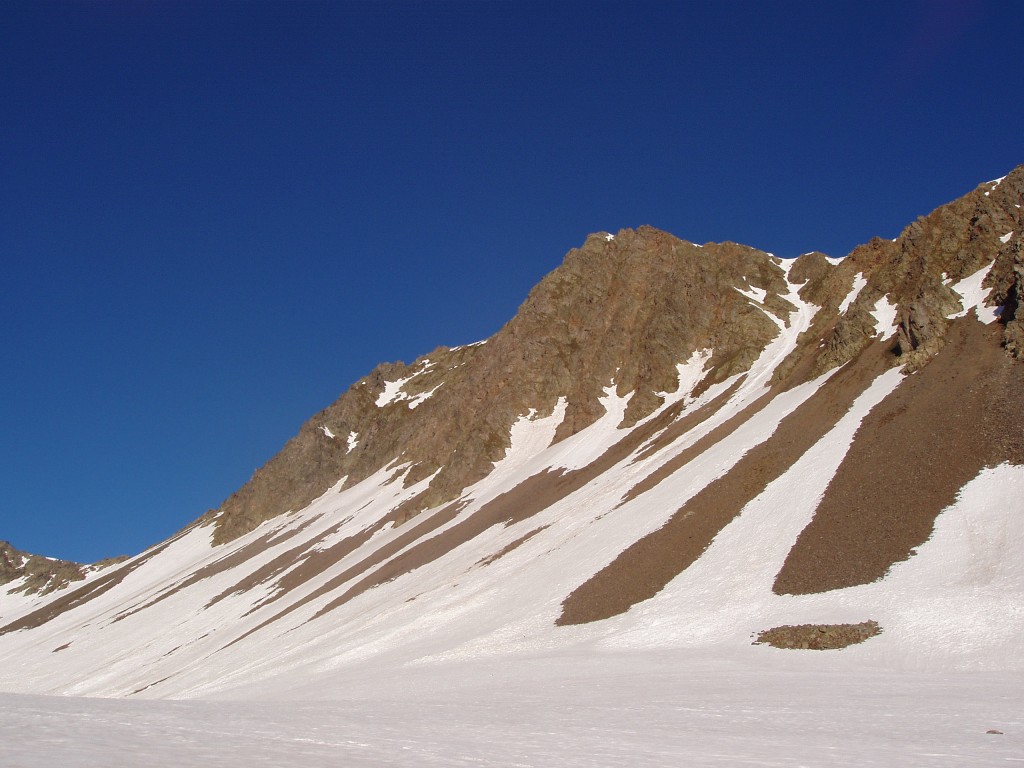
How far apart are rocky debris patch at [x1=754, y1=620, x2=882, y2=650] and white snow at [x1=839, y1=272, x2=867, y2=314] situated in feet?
213

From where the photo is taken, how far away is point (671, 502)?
4897cm

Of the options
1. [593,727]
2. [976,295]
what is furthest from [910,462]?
[593,727]

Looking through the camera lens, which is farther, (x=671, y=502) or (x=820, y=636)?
(x=671, y=502)

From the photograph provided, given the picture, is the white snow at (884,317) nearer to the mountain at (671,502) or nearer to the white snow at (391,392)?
the mountain at (671,502)

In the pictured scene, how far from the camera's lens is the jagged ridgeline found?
66062mm

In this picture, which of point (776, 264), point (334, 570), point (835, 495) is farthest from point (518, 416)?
point (835, 495)

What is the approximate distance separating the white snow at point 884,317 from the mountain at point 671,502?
44 cm

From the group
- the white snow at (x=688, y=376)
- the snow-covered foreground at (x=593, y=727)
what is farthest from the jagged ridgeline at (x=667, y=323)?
the snow-covered foreground at (x=593, y=727)

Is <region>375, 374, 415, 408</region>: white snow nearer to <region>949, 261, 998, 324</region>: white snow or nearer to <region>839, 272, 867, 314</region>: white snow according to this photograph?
<region>839, 272, 867, 314</region>: white snow

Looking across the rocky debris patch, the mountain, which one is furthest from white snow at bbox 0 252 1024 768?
the rocky debris patch

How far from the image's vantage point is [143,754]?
8344 millimetres

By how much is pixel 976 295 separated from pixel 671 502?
1392 inches

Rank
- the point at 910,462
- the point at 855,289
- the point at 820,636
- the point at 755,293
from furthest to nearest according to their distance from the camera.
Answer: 1. the point at 755,293
2. the point at 855,289
3. the point at 910,462
4. the point at 820,636

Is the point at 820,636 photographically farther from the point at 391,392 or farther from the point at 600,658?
the point at 391,392
